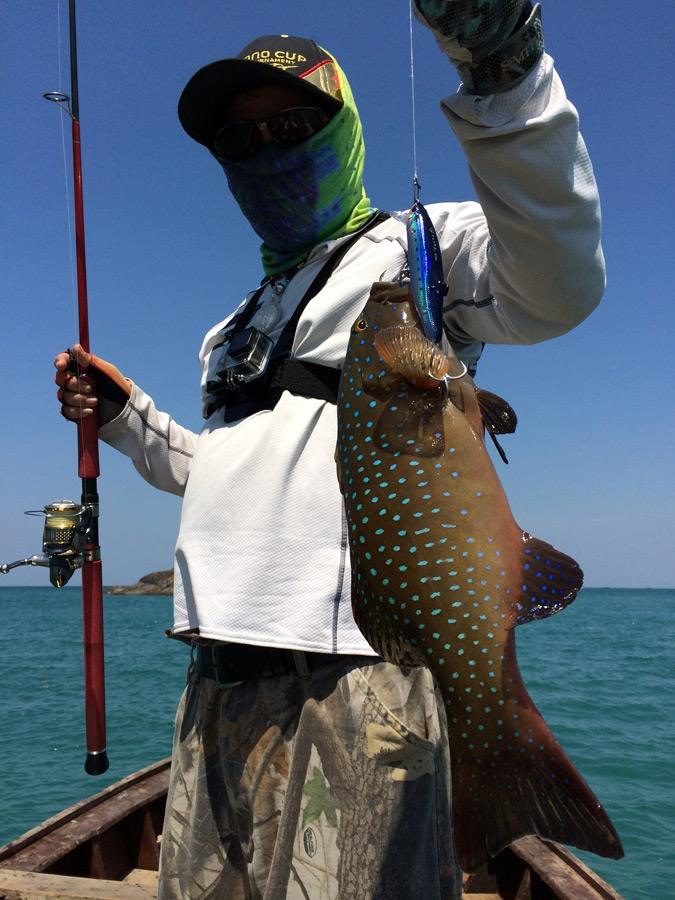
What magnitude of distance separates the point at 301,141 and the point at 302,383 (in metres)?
0.85

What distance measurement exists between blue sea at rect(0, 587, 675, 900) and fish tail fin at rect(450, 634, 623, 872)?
7.27m

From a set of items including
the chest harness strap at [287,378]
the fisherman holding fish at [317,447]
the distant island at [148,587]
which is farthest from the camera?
the distant island at [148,587]

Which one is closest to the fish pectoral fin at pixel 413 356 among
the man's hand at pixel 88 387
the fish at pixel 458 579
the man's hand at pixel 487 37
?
the fish at pixel 458 579

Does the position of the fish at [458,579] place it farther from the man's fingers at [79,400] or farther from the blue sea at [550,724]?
the blue sea at [550,724]

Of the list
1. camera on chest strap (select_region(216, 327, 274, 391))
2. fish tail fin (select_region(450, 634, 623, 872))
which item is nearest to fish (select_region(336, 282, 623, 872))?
fish tail fin (select_region(450, 634, 623, 872))

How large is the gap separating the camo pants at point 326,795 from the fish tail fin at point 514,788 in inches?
10.3

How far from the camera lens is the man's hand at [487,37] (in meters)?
1.51

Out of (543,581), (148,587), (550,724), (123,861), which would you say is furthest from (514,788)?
(148,587)

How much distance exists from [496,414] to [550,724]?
16535 mm

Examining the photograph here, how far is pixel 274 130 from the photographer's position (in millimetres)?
2479

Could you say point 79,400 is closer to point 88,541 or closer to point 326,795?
point 88,541

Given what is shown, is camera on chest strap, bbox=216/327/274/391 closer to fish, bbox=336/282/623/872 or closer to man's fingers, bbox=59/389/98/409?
fish, bbox=336/282/623/872

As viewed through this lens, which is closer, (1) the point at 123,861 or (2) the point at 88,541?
(2) the point at 88,541

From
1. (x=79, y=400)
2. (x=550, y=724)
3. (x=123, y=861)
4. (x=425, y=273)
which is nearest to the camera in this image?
(x=425, y=273)
